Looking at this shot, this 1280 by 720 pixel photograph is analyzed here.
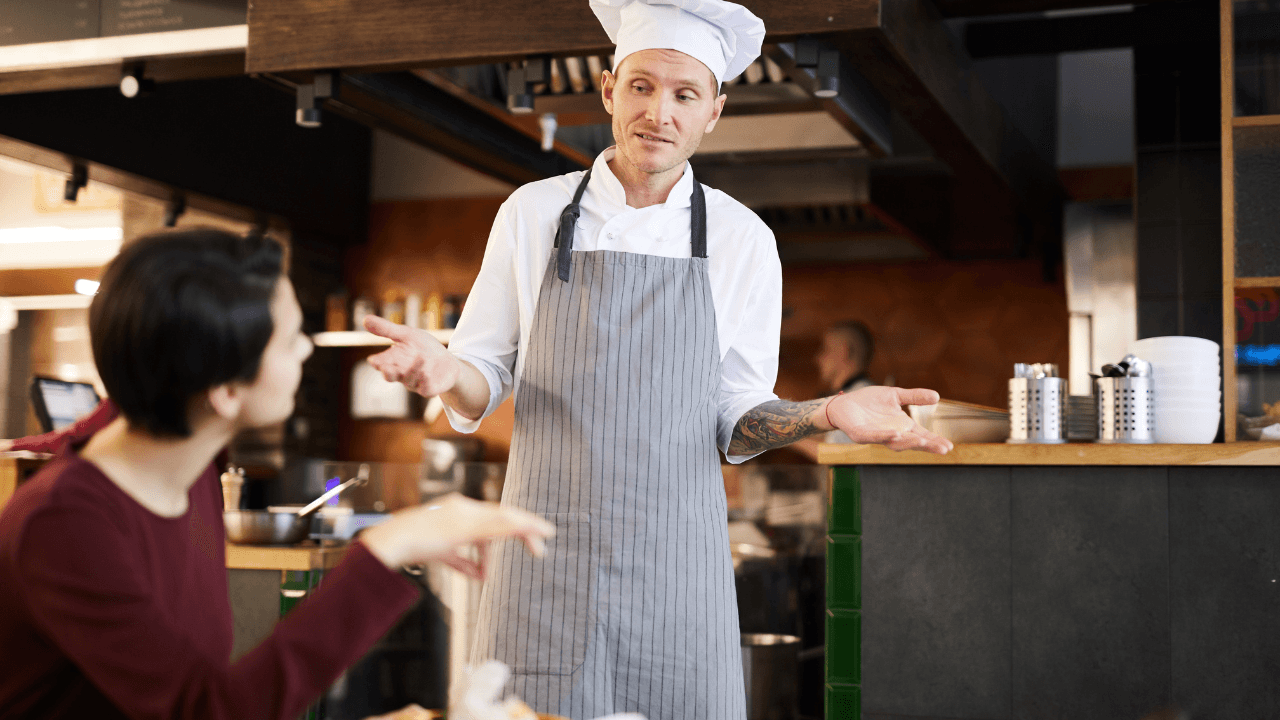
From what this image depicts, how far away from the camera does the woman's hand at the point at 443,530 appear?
84 centimetres

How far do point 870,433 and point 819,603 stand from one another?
2055 mm

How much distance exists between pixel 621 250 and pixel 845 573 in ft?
4.10

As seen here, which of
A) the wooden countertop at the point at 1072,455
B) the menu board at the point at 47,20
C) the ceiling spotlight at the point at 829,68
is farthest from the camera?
the menu board at the point at 47,20

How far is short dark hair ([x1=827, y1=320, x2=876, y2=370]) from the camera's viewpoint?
17.1 ft

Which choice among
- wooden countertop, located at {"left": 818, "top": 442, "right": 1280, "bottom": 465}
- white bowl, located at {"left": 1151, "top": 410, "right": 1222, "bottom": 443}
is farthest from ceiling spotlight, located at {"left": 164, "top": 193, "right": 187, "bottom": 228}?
white bowl, located at {"left": 1151, "top": 410, "right": 1222, "bottom": 443}

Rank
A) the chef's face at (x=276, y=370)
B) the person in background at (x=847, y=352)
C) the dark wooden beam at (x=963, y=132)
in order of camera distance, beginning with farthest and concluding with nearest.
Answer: the person in background at (x=847, y=352)
the dark wooden beam at (x=963, y=132)
the chef's face at (x=276, y=370)

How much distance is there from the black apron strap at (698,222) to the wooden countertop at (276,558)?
1.78 metres

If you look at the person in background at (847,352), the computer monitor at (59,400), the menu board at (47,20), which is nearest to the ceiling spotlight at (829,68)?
the menu board at (47,20)

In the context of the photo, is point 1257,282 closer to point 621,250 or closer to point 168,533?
point 621,250

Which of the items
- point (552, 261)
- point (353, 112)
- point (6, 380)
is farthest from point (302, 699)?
point (6, 380)

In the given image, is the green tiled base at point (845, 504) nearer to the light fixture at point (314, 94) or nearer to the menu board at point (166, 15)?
the light fixture at point (314, 94)

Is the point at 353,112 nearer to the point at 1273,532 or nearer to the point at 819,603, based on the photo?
the point at 819,603

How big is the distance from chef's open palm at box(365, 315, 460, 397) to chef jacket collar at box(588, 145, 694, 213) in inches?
17.8

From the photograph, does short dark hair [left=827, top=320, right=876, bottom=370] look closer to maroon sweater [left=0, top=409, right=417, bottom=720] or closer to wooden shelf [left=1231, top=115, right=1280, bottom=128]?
wooden shelf [left=1231, top=115, right=1280, bottom=128]
